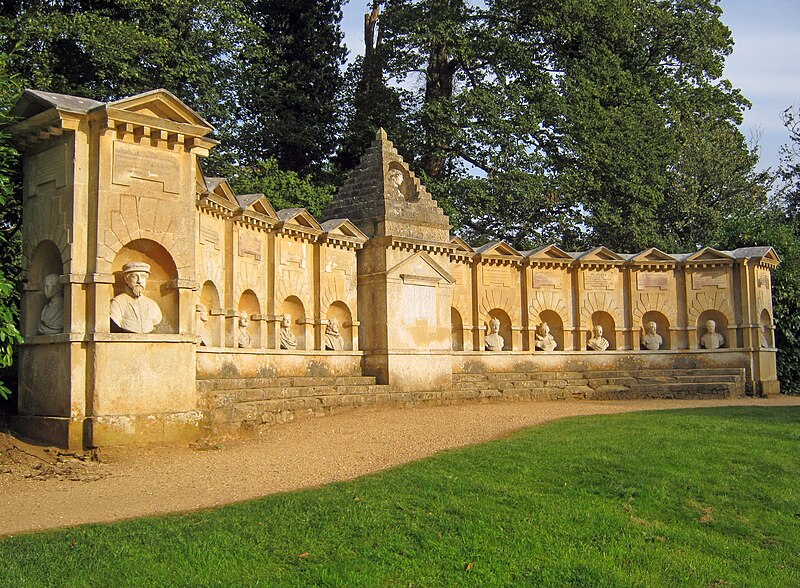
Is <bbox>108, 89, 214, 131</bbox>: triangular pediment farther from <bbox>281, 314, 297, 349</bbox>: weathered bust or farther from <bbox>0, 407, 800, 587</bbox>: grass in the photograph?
<bbox>0, 407, 800, 587</bbox>: grass

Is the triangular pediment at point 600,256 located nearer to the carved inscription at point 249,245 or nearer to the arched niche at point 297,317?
the arched niche at point 297,317

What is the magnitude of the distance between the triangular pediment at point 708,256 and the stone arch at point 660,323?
186cm

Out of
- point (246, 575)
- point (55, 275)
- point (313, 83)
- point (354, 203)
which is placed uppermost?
point (313, 83)

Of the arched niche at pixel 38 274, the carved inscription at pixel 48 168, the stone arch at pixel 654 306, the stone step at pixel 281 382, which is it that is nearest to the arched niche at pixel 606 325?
the stone arch at pixel 654 306

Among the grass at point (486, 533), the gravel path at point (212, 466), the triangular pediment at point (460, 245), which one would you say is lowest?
the grass at point (486, 533)

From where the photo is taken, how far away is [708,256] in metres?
25.0

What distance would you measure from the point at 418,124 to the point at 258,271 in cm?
1354

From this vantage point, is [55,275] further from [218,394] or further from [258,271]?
[258,271]

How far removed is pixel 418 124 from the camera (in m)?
30.2

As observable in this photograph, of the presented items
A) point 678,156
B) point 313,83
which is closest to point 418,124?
point 313,83

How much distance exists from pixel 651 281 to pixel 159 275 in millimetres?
16225

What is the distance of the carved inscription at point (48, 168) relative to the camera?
12.9m

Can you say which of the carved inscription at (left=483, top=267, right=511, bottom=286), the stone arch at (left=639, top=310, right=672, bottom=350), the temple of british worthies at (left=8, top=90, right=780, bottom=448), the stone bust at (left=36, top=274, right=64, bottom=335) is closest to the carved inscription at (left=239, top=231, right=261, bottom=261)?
the temple of british worthies at (left=8, top=90, right=780, bottom=448)

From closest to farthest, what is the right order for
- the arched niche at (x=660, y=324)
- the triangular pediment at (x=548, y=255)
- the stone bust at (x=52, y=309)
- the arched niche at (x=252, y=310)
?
the stone bust at (x=52, y=309) → the arched niche at (x=252, y=310) → the triangular pediment at (x=548, y=255) → the arched niche at (x=660, y=324)
